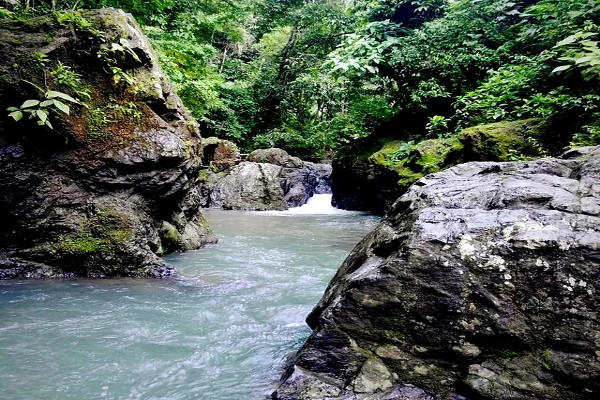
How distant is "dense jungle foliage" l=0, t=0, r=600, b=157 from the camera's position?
5.84m

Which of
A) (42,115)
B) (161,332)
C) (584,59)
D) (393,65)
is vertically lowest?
(161,332)

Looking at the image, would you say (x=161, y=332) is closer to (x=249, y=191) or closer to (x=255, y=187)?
(x=249, y=191)

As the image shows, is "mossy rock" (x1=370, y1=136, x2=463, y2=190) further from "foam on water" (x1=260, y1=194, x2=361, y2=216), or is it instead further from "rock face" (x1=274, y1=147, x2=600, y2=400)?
"foam on water" (x1=260, y1=194, x2=361, y2=216)

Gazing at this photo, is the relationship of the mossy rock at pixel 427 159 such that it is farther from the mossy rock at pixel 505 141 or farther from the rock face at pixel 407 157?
the mossy rock at pixel 505 141

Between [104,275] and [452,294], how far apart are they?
430 centimetres

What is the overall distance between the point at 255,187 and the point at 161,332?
37.0 feet

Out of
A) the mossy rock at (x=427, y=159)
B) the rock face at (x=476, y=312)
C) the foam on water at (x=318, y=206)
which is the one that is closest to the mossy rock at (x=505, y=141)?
the mossy rock at (x=427, y=159)

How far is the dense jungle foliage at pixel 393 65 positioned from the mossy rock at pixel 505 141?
21 centimetres

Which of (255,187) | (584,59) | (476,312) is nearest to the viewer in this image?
(476,312)

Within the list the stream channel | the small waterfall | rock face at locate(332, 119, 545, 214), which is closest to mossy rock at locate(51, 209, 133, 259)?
the stream channel

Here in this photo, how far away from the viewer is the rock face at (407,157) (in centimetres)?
576

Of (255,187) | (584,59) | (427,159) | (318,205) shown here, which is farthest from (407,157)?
(318,205)

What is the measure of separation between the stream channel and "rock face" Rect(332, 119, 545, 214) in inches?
121

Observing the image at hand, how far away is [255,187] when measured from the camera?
14.4 m
